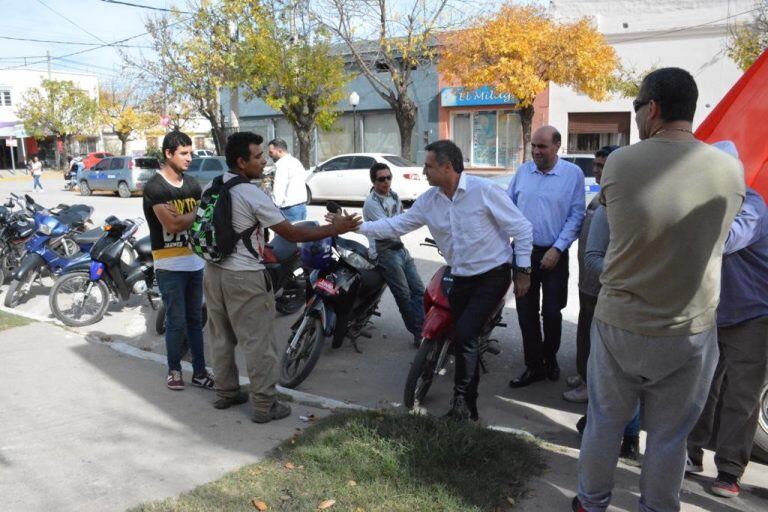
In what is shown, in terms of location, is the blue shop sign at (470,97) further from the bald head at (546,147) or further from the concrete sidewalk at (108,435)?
the concrete sidewalk at (108,435)

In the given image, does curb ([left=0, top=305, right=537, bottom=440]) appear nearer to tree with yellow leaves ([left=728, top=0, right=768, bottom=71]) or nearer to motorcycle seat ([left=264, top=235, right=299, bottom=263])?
motorcycle seat ([left=264, top=235, right=299, bottom=263])

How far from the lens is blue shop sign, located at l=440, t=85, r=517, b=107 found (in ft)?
91.4

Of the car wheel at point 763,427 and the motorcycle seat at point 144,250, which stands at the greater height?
the motorcycle seat at point 144,250

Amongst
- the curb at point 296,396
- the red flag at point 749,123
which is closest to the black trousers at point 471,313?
the curb at point 296,396

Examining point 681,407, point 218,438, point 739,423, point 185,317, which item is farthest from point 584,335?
point 185,317

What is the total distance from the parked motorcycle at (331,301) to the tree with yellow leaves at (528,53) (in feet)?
55.9

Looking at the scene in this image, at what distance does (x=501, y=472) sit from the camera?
3.53 meters

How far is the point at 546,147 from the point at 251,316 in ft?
8.36

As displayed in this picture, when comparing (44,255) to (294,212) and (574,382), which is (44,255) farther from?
(574,382)

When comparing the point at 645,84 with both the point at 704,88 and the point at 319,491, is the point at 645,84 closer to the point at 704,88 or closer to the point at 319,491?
the point at 319,491

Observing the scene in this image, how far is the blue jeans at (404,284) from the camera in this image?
6027mm

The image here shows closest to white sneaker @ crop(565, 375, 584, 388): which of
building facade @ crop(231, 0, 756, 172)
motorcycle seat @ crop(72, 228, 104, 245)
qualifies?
motorcycle seat @ crop(72, 228, 104, 245)

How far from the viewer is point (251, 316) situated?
4.38 m

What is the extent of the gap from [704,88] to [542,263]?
77.1ft
